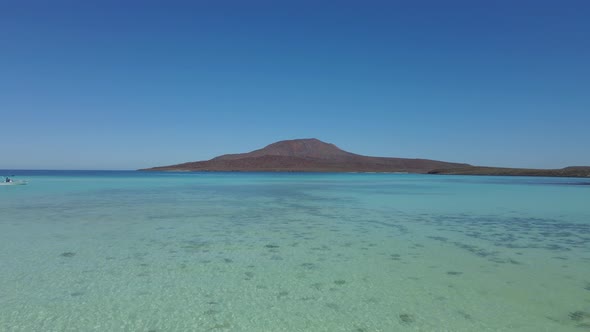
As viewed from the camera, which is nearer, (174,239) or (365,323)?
(365,323)

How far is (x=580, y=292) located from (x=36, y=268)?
31.8 ft

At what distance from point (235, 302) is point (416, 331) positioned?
8.54 feet

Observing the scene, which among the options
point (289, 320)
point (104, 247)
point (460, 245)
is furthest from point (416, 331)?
point (104, 247)

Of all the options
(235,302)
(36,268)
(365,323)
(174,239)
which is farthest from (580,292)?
(36,268)

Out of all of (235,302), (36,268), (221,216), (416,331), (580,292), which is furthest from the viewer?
(221,216)

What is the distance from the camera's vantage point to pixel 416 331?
502cm

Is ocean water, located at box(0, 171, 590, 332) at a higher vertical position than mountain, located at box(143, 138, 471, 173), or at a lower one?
lower

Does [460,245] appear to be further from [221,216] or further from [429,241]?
[221,216]

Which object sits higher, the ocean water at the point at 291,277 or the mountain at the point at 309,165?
the mountain at the point at 309,165

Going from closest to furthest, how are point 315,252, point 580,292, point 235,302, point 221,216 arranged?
point 235,302
point 580,292
point 315,252
point 221,216

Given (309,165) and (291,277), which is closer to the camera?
(291,277)

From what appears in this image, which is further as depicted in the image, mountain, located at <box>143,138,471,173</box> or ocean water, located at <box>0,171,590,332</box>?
mountain, located at <box>143,138,471,173</box>

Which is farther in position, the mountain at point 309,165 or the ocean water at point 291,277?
the mountain at point 309,165

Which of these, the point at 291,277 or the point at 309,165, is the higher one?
the point at 309,165
